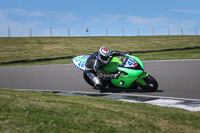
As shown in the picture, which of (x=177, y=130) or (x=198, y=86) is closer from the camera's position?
(x=177, y=130)

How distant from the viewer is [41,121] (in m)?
4.69

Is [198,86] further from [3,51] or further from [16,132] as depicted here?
[3,51]

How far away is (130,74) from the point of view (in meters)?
9.02

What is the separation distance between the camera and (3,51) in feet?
95.3

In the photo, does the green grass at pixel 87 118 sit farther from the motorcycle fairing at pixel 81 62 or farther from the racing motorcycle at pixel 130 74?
the motorcycle fairing at pixel 81 62

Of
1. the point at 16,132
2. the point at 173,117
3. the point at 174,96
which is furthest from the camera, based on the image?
the point at 174,96

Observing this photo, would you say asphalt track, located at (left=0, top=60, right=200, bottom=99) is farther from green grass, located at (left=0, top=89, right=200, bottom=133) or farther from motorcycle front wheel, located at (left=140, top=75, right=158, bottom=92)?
green grass, located at (left=0, top=89, right=200, bottom=133)

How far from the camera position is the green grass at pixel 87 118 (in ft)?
14.7

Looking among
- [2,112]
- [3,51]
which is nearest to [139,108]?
[2,112]

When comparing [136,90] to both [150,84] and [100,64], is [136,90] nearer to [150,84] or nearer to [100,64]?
[150,84]

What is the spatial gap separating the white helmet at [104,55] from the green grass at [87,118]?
3.01 metres

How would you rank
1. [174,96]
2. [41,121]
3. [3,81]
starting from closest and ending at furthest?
[41,121]
[174,96]
[3,81]

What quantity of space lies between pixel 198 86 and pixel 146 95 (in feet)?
7.07

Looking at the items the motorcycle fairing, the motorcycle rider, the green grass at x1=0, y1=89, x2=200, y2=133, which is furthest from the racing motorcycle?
the green grass at x1=0, y1=89, x2=200, y2=133
